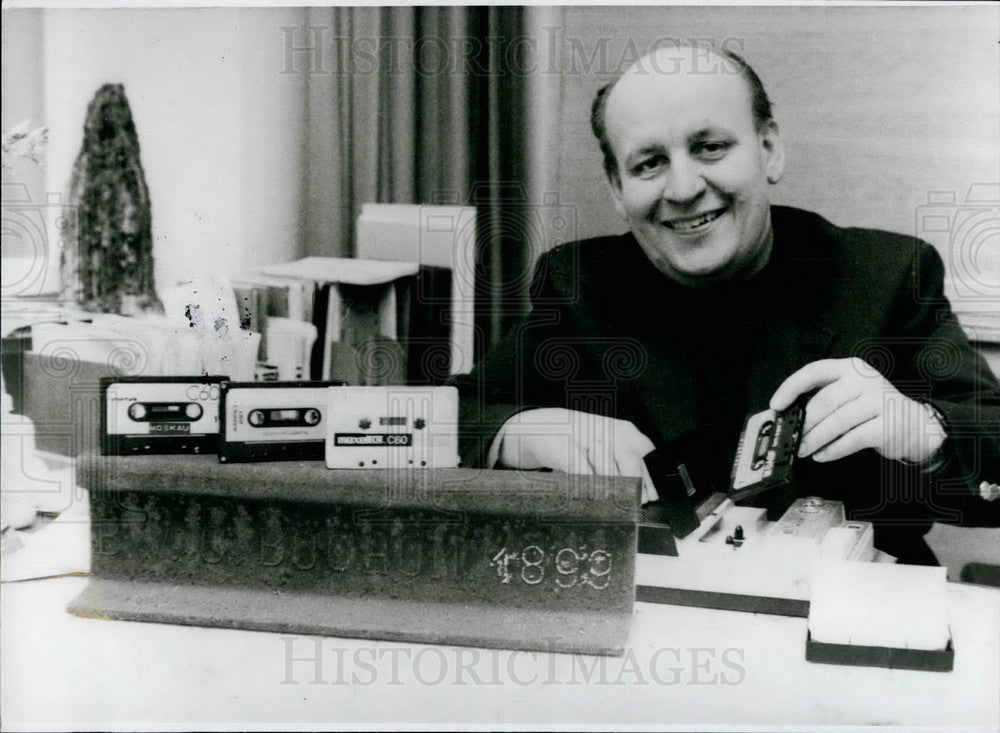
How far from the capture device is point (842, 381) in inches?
76.7

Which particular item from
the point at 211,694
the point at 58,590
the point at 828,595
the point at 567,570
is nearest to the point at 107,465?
the point at 58,590

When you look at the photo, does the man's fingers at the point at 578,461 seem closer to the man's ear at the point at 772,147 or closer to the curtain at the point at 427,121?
the curtain at the point at 427,121

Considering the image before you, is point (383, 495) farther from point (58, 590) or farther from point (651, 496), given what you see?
point (58, 590)

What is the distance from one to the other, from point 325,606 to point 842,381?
40.8 inches

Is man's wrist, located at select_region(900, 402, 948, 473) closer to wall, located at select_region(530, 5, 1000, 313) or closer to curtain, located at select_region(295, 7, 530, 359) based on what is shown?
wall, located at select_region(530, 5, 1000, 313)

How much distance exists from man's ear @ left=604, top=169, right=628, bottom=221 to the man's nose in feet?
0.28

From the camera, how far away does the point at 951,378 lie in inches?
76.0

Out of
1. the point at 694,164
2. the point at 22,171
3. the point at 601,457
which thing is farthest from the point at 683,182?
the point at 22,171

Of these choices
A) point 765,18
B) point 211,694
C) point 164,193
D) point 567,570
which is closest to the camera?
point 211,694

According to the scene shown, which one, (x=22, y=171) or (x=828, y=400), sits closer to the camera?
(x=828, y=400)

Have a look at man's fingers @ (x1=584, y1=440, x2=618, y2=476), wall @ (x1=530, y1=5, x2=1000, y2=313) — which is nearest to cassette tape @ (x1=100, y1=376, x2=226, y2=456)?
man's fingers @ (x1=584, y1=440, x2=618, y2=476)

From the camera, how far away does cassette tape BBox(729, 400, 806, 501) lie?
196cm

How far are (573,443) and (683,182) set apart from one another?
531 mm

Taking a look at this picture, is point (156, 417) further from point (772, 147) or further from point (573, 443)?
point (772, 147)
